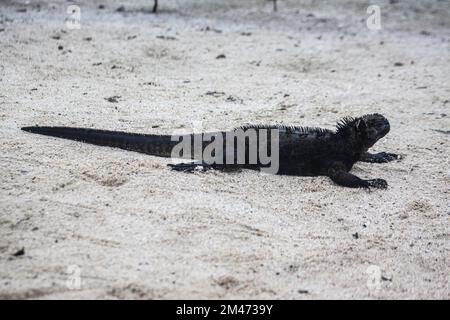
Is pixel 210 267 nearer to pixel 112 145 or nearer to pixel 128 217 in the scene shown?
pixel 128 217

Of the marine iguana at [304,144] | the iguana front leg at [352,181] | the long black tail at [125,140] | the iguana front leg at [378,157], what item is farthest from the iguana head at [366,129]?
the long black tail at [125,140]

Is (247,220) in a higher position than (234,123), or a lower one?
lower

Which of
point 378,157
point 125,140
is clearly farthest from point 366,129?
point 125,140

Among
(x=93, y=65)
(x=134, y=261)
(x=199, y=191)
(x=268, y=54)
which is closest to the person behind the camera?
(x=134, y=261)

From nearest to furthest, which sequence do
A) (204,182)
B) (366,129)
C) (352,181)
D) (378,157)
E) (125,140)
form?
(204,182) → (352,181) → (125,140) → (366,129) → (378,157)

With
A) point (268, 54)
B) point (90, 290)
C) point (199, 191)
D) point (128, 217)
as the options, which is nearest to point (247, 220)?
point (199, 191)

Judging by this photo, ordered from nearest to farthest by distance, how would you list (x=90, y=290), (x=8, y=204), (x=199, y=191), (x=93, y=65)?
(x=90, y=290) → (x=8, y=204) → (x=199, y=191) → (x=93, y=65)

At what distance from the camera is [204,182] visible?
4.20 metres

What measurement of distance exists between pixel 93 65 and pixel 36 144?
261cm

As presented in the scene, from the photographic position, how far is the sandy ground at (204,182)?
314 cm

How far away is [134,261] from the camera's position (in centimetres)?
317

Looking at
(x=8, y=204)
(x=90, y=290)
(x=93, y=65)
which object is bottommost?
(x=90, y=290)

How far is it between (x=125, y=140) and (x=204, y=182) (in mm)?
906

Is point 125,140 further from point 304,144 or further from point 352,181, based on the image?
point 352,181
